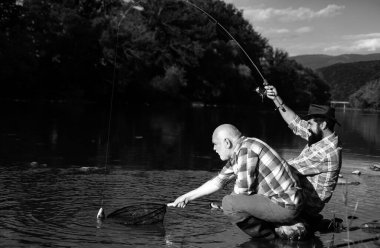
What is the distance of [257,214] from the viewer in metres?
7.41

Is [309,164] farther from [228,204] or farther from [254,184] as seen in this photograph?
[228,204]

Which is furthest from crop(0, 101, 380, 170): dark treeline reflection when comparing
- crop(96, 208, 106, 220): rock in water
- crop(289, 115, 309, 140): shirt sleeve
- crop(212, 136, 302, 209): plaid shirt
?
crop(212, 136, 302, 209): plaid shirt

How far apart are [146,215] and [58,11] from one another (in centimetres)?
6329

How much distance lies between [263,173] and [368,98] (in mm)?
138241

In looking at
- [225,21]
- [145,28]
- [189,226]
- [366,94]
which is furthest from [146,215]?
[366,94]

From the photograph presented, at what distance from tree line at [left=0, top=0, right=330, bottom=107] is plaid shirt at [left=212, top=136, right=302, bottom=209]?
51134 millimetres

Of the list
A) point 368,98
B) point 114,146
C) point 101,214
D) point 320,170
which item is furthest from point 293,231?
point 368,98

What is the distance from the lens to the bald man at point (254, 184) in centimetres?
696

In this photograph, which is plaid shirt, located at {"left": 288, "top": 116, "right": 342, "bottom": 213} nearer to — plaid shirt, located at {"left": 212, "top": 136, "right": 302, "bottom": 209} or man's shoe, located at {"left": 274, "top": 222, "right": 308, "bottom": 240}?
man's shoe, located at {"left": 274, "top": 222, "right": 308, "bottom": 240}

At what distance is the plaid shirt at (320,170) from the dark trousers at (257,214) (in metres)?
0.58

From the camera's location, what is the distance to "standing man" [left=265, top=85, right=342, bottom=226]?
802 cm

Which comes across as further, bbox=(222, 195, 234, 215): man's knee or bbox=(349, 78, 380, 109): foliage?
bbox=(349, 78, 380, 109): foliage

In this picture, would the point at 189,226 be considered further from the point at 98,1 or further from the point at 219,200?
the point at 98,1

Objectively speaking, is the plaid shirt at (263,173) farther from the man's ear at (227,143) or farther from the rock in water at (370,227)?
the rock in water at (370,227)
